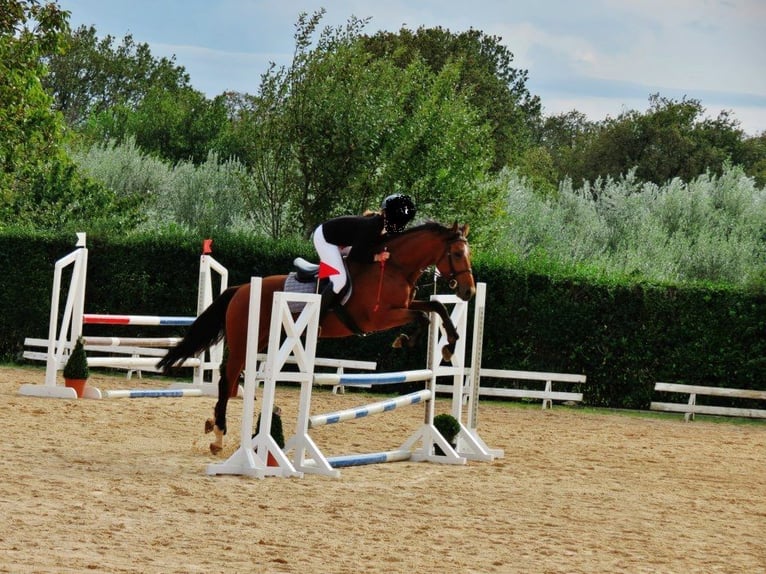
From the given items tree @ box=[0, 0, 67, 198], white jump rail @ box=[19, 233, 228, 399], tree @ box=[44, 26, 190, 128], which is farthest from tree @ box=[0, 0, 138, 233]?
tree @ box=[44, 26, 190, 128]

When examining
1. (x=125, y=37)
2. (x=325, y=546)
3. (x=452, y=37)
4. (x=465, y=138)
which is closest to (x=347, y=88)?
(x=465, y=138)

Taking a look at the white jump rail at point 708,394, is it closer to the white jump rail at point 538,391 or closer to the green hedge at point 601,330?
the green hedge at point 601,330

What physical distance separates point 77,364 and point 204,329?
4.06 meters

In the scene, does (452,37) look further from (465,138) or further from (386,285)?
(386,285)

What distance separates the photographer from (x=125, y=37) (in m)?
66.0

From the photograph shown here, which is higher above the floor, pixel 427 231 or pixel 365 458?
pixel 427 231

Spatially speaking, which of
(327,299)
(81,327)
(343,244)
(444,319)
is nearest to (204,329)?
(327,299)

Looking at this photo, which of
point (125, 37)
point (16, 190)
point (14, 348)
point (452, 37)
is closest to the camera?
point (14, 348)

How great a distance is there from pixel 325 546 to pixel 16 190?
21535 millimetres

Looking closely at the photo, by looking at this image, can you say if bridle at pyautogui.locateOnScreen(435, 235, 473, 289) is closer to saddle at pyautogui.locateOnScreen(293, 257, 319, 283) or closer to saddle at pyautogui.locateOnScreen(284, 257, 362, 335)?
saddle at pyautogui.locateOnScreen(284, 257, 362, 335)

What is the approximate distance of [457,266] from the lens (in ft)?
29.7

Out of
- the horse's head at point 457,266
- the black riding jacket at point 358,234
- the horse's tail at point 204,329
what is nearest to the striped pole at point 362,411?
the horse's head at point 457,266

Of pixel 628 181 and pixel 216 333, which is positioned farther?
pixel 628 181

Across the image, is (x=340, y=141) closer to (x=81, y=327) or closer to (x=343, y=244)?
(x=81, y=327)
